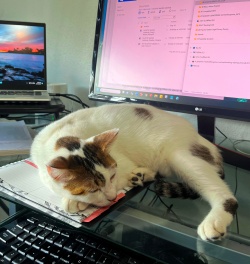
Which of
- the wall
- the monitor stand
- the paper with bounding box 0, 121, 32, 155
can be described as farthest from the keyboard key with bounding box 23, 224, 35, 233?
the wall

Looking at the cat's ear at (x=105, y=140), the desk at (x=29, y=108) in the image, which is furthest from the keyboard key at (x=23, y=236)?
the desk at (x=29, y=108)

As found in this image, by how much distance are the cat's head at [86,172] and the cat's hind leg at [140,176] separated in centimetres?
7

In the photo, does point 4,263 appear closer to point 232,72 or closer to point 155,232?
point 155,232

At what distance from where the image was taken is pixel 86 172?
517 mm

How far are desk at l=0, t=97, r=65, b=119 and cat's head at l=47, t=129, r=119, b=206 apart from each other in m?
0.35

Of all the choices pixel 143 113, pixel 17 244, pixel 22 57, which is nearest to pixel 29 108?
pixel 22 57

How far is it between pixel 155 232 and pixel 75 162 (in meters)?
0.20

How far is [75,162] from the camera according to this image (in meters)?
0.52

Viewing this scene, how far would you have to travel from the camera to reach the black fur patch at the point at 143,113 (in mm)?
764

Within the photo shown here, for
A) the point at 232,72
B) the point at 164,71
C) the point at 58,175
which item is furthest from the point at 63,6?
the point at 58,175

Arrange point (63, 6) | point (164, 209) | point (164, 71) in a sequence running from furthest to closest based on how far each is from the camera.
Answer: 1. point (63, 6)
2. point (164, 71)
3. point (164, 209)

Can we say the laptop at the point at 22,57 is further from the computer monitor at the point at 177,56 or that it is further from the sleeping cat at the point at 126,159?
the sleeping cat at the point at 126,159

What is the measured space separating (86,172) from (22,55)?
0.69 meters

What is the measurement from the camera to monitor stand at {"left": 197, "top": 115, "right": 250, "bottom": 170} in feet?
2.55
